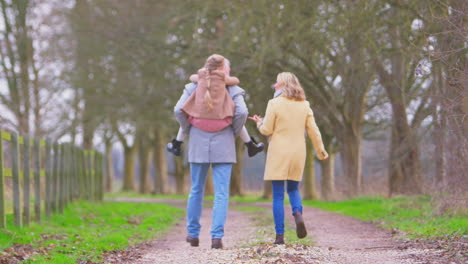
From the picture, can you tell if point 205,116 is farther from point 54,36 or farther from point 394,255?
point 54,36

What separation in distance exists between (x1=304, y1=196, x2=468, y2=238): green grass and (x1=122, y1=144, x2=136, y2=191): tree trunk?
20084 millimetres

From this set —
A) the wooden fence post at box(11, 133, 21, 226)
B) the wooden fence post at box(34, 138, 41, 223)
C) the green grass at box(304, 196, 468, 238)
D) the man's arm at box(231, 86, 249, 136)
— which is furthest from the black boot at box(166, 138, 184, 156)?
the wooden fence post at box(34, 138, 41, 223)

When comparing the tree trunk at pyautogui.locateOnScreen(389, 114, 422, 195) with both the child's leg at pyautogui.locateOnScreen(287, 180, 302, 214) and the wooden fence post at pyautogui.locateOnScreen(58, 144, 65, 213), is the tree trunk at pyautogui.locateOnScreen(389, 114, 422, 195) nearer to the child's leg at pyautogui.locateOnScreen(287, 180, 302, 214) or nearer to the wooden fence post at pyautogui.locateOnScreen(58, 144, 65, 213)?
the child's leg at pyautogui.locateOnScreen(287, 180, 302, 214)

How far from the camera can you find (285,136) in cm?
718

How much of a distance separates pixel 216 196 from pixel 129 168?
95.2ft

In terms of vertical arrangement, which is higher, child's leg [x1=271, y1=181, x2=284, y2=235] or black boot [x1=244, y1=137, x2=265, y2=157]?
black boot [x1=244, y1=137, x2=265, y2=157]

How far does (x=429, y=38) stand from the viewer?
9367 mm

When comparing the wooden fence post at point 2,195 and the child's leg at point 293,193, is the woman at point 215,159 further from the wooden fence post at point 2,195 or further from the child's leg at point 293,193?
the wooden fence post at point 2,195

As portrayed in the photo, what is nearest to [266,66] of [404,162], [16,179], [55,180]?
[404,162]

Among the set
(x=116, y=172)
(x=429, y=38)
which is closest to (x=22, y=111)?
(x=429, y=38)

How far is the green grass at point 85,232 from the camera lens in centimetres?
789

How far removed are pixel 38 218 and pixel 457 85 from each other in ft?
23.6

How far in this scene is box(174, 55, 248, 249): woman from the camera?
7.26 meters

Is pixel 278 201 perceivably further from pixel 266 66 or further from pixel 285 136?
pixel 266 66
